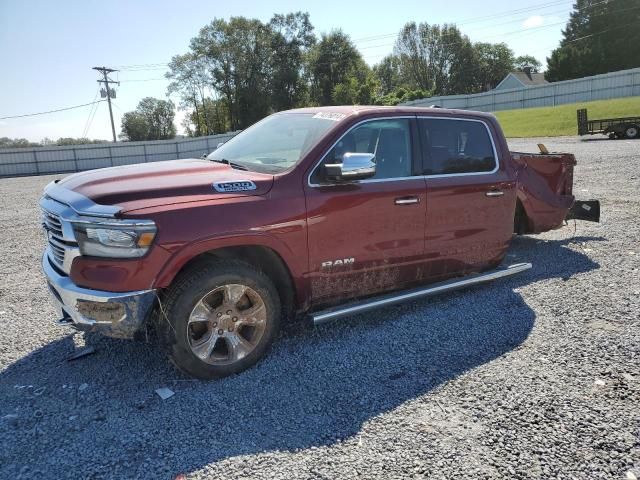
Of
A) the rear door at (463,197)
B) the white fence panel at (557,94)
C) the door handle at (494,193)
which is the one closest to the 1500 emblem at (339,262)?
the rear door at (463,197)

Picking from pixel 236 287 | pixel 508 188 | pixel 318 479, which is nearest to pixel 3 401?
pixel 236 287

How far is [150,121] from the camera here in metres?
82.6

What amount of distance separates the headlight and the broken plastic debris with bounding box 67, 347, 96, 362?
117 cm

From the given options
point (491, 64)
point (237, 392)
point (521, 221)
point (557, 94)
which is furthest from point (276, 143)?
point (491, 64)

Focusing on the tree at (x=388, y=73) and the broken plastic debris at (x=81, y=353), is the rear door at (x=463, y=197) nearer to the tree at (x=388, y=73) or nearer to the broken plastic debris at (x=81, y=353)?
the broken plastic debris at (x=81, y=353)

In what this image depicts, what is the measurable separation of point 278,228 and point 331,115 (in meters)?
1.23

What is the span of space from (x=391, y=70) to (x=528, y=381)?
9702 centimetres

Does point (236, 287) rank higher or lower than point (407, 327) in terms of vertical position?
higher

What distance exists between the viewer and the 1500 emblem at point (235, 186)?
11.4 ft

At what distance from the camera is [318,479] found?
2547 millimetres

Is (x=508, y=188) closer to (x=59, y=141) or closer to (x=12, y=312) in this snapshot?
(x=12, y=312)

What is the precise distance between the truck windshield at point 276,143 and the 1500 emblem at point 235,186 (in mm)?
333

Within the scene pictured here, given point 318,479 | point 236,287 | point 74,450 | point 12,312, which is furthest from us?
point 12,312

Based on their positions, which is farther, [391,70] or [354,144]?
[391,70]
